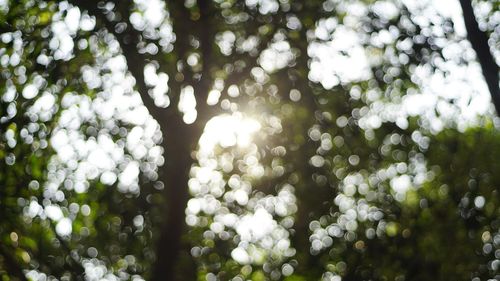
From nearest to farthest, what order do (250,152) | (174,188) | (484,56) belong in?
1. (484,56)
2. (174,188)
3. (250,152)

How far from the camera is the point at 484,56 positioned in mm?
7535

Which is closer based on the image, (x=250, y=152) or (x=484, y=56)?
(x=484, y=56)

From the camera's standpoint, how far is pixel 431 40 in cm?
1211

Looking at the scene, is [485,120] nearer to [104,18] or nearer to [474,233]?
[474,233]

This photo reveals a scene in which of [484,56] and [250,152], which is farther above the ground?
[484,56]

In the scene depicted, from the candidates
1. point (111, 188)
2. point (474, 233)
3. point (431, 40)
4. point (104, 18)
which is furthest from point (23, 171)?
point (474, 233)

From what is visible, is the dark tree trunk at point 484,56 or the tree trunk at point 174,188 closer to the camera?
the dark tree trunk at point 484,56

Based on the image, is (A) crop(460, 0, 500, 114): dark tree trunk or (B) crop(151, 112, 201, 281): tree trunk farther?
(B) crop(151, 112, 201, 281): tree trunk

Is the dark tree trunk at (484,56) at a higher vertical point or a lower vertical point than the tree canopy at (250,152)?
higher

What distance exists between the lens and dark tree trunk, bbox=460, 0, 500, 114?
743cm

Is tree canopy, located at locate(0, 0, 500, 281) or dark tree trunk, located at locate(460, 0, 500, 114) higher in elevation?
dark tree trunk, located at locate(460, 0, 500, 114)

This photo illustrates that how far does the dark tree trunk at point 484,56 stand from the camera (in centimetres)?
743

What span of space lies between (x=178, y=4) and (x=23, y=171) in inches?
217

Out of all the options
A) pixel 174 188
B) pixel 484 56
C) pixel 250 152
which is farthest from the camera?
pixel 250 152
